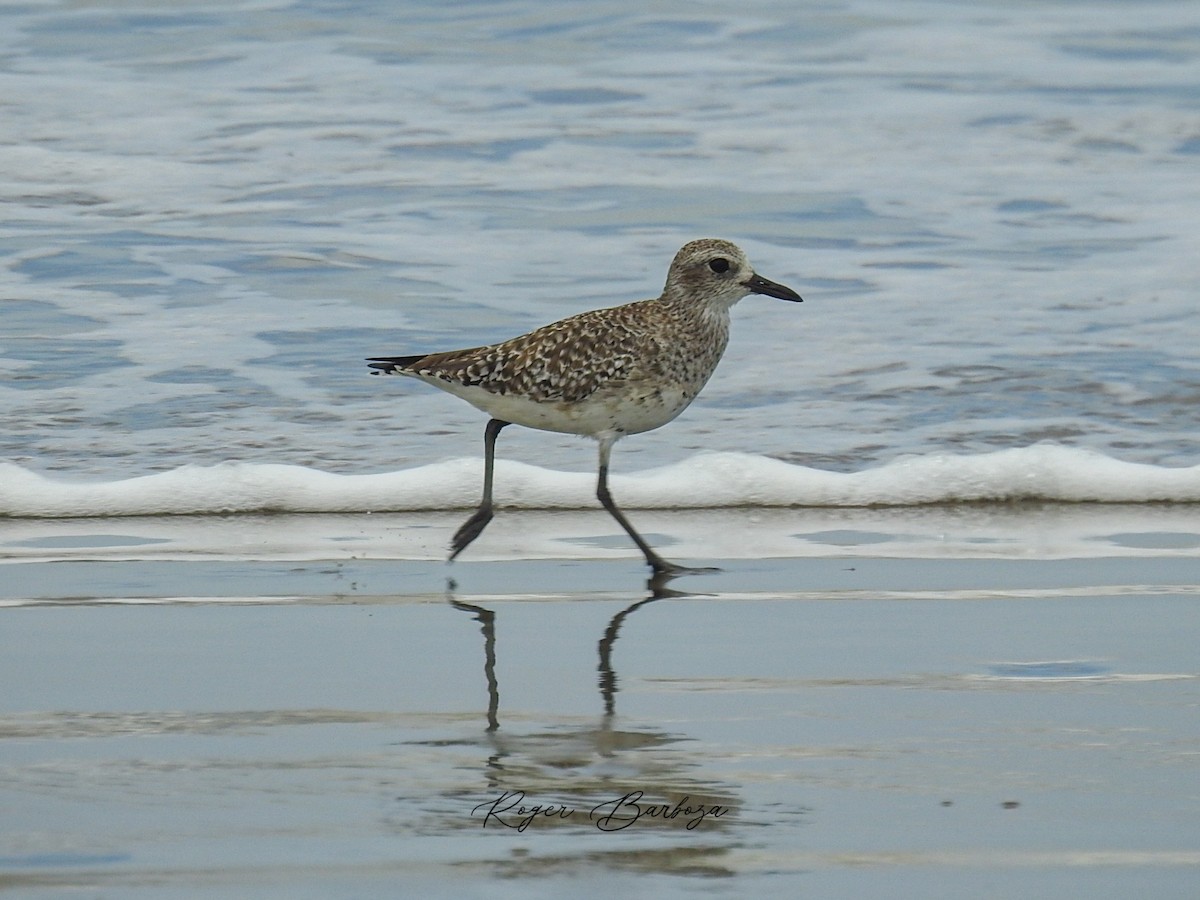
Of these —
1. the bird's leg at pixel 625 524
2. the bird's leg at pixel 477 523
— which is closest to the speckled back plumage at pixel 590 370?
the bird's leg at pixel 625 524

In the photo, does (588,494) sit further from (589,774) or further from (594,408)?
(589,774)

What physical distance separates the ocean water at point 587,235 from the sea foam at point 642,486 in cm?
2

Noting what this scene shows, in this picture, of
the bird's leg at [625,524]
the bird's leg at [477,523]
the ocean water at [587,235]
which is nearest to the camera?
the bird's leg at [625,524]

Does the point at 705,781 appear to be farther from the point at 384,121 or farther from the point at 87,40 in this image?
the point at 87,40

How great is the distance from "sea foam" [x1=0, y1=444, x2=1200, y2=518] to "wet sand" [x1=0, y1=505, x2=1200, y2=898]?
0.18 meters

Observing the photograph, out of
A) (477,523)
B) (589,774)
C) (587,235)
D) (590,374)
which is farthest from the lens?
(587,235)
